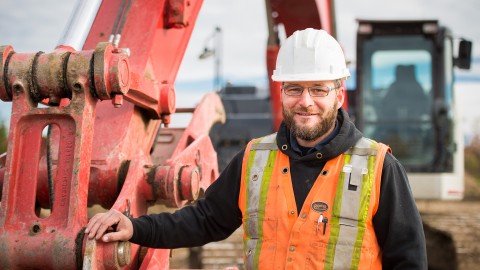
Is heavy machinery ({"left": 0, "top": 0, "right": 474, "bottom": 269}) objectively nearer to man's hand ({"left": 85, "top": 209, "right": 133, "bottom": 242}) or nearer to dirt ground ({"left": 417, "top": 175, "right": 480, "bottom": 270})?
man's hand ({"left": 85, "top": 209, "right": 133, "bottom": 242})

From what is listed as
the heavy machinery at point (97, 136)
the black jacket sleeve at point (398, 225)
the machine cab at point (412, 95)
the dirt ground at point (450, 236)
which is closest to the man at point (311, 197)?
the black jacket sleeve at point (398, 225)

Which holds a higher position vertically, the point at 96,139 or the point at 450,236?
the point at 96,139

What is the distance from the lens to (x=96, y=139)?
300 cm

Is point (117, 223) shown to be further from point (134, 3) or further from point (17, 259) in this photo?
point (134, 3)

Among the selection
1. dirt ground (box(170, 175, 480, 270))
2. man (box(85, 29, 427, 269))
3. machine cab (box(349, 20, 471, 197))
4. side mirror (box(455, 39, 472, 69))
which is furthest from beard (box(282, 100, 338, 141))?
machine cab (box(349, 20, 471, 197))

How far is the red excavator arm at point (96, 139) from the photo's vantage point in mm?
2424

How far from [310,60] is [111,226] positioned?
970 millimetres

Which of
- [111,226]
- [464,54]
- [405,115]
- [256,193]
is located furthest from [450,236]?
[111,226]

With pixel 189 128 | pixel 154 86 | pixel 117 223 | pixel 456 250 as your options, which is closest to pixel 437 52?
pixel 456 250

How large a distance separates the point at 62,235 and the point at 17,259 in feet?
0.63

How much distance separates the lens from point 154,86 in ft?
10.3

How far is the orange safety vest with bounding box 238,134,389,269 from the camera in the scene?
7.45 feet

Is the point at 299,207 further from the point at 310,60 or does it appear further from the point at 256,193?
the point at 310,60

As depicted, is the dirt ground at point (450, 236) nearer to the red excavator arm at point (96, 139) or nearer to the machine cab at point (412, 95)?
the machine cab at point (412, 95)
